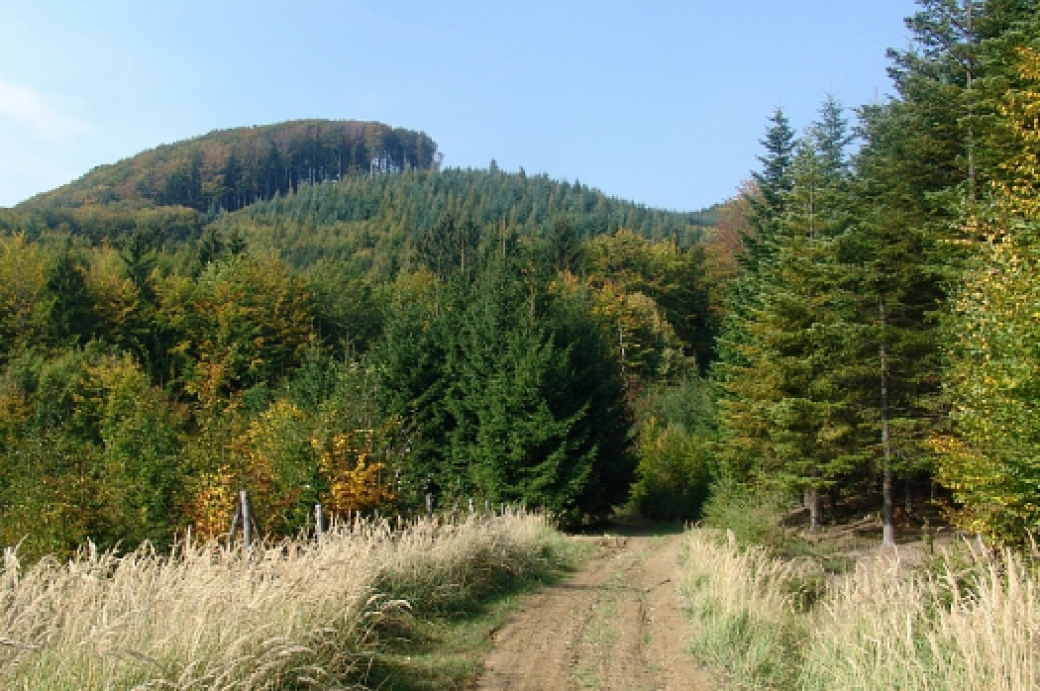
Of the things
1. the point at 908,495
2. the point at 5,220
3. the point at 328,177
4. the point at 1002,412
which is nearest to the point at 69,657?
the point at 1002,412

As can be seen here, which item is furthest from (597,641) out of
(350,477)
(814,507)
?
(814,507)

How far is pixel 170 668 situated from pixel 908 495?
80.0ft

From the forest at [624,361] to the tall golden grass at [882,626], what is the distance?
4.55 meters

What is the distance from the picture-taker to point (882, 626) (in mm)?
6836

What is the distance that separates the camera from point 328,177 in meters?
196

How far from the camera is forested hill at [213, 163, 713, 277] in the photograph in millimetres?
114125

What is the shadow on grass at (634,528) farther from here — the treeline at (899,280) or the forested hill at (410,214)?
the forested hill at (410,214)

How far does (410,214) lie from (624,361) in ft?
284

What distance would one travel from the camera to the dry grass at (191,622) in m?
5.07

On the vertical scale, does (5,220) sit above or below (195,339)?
above

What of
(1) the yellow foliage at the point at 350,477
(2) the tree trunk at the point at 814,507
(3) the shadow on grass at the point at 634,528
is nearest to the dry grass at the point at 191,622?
(1) the yellow foliage at the point at 350,477

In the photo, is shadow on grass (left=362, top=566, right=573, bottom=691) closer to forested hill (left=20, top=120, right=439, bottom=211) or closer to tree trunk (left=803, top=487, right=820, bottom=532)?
tree trunk (left=803, top=487, right=820, bottom=532)

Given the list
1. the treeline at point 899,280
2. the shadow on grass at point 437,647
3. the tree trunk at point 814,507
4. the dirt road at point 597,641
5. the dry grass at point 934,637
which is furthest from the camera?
the tree trunk at point 814,507

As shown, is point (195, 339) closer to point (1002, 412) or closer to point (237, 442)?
point (237, 442)
